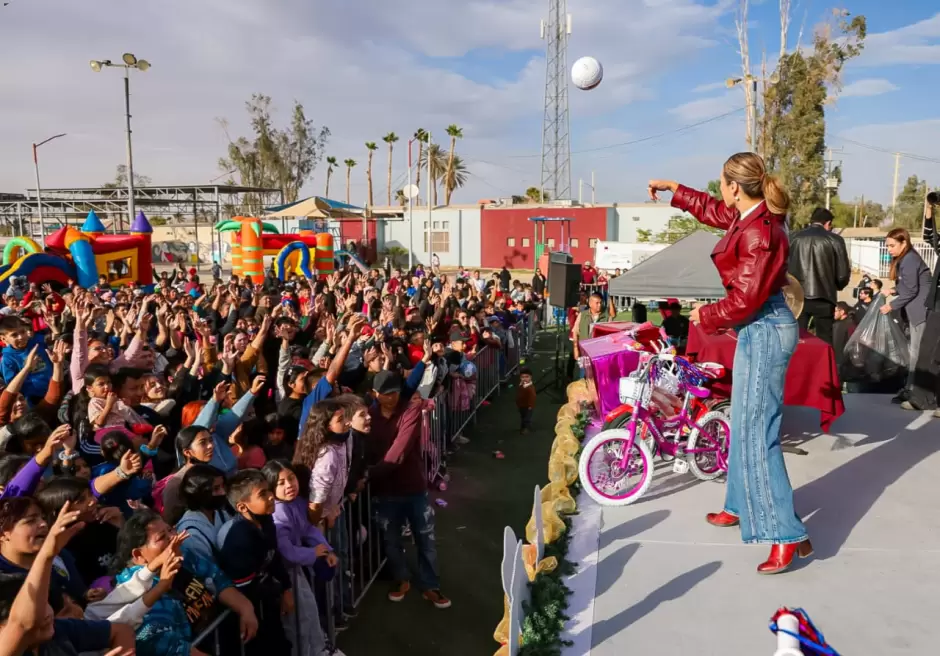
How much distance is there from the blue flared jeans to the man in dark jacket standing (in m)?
3.46

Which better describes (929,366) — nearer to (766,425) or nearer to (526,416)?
(766,425)

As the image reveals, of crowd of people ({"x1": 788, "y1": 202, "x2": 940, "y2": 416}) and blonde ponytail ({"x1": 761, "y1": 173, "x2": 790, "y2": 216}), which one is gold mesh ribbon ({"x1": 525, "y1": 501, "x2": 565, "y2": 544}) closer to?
blonde ponytail ({"x1": 761, "y1": 173, "x2": 790, "y2": 216})

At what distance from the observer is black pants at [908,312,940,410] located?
5.84 metres

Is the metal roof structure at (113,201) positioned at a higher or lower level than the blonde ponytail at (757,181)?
higher

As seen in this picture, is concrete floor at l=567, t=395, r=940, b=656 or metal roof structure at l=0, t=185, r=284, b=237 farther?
metal roof structure at l=0, t=185, r=284, b=237

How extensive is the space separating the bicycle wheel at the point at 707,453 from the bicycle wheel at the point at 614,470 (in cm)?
42

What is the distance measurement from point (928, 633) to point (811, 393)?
2.38 meters

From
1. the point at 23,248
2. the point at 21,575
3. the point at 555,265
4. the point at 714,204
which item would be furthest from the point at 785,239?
the point at 23,248

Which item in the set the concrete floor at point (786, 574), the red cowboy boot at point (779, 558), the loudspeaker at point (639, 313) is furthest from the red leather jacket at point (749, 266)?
the loudspeaker at point (639, 313)

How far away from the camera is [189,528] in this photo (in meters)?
3.11

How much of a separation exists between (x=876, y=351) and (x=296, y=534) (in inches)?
285

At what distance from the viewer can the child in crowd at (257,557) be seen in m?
3.07

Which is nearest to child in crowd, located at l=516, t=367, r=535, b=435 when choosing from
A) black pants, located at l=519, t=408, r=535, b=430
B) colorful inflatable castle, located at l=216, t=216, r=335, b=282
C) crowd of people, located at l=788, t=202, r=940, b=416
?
black pants, located at l=519, t=408, r=535, b=430

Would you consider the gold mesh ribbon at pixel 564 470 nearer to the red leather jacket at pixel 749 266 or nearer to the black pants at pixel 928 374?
the red leather jacket at pixel 749 266
